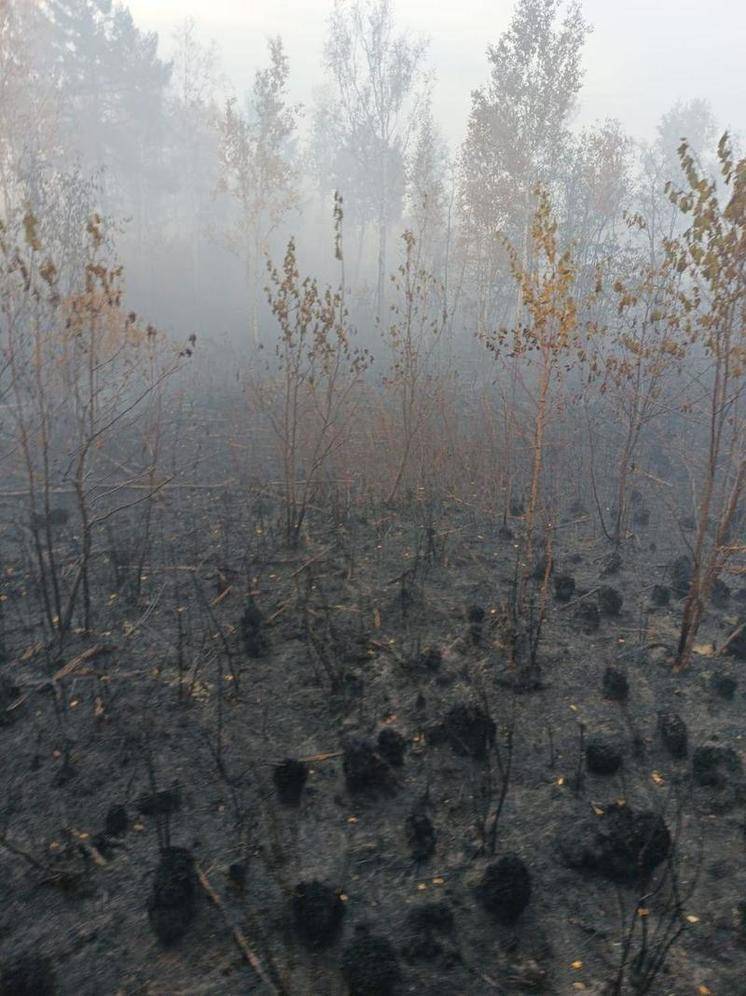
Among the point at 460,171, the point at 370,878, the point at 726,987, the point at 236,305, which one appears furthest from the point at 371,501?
the point at 236,305

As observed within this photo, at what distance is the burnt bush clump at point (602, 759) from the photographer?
4121 millimetres

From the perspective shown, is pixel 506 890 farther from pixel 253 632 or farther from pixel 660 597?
pixel 660 597

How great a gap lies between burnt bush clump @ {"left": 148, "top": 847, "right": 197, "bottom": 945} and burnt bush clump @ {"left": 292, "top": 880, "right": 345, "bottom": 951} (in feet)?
1.66

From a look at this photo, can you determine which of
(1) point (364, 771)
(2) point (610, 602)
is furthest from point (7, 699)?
(2) point (610, 602)

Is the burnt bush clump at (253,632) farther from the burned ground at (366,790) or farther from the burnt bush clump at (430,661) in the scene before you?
the burnt bush clump at (430,661)

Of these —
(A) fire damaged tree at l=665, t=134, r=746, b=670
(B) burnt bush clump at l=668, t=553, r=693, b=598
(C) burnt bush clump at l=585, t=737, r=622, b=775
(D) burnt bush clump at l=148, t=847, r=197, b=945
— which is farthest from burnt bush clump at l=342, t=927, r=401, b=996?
(B) burnt bush clump at l=668, t=553, r=693, b=598

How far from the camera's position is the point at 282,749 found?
14.6ft

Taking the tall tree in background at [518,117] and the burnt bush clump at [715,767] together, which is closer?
the burnt bush clump at [715,767]

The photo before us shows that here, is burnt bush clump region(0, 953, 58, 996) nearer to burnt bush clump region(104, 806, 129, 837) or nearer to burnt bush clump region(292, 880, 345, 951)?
burnt bush clump region(104, 806, 129, 837)

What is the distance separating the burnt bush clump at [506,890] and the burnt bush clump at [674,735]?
1521mm

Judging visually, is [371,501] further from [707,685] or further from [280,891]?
[280,891]

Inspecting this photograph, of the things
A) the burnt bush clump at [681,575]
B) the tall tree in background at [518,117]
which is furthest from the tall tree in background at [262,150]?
the burnt bush clump at [681,575]

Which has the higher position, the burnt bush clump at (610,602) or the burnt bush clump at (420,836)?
the burnt bush clump at (610,602)

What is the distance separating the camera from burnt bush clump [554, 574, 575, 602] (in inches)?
249
